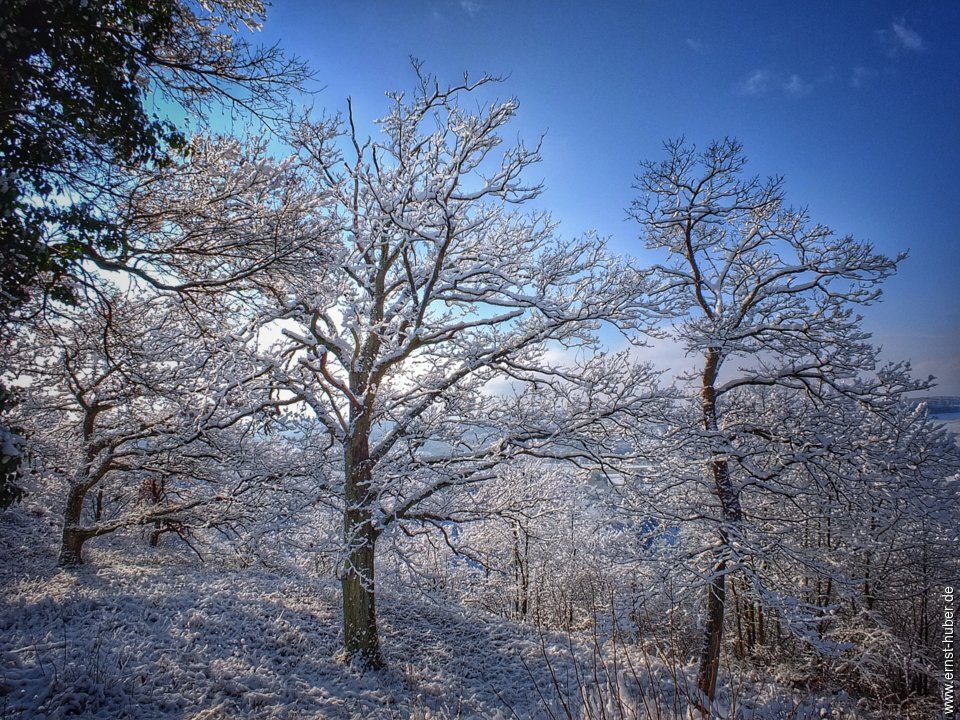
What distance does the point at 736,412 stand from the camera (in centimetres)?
848

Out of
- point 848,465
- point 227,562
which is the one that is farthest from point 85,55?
point 227,562

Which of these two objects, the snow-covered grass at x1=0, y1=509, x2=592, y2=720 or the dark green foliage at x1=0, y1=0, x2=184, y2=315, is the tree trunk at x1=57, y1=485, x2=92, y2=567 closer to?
the snow-covered grass at x1=0, y1=509, x2=592, y2=720

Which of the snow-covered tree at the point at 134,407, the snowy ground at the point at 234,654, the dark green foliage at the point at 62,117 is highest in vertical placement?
the dark green foliage at the point at 62,117

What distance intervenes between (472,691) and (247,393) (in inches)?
257

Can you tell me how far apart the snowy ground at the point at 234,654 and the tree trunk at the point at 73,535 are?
57 centimetres

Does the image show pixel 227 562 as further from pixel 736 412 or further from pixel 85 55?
pixel 736 412

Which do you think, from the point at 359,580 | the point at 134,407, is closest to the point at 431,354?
the point at 359,580

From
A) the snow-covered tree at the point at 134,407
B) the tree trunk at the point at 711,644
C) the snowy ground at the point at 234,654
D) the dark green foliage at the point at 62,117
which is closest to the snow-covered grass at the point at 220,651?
the snowy ground at the point at 234,654

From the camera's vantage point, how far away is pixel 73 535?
10281 millimetres

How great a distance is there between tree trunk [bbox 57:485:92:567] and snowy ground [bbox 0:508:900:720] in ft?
1.87

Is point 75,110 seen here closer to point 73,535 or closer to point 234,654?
point 234,654

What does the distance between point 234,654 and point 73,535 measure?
759cm

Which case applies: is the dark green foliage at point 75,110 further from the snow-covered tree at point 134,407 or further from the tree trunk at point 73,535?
the tree trunk at point 73,535

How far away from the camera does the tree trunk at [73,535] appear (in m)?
10.2
